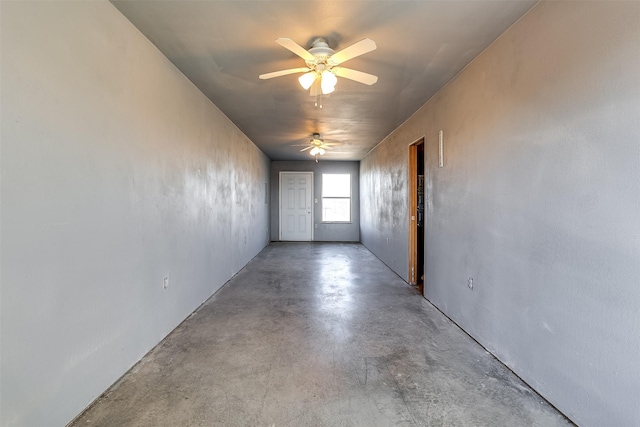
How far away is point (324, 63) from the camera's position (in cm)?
224

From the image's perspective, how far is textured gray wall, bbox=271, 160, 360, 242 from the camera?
336 inches

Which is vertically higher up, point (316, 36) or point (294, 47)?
point (316, 36)

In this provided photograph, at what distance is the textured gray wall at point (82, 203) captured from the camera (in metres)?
1.28

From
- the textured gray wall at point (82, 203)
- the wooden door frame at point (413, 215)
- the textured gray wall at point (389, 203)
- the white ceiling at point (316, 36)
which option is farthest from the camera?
the textured gray wall at point (389, 203)

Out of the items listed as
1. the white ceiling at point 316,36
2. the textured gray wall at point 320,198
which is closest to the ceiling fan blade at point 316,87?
the white ceiling at point 316,36

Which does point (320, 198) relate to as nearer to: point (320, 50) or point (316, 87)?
point (316, 87)

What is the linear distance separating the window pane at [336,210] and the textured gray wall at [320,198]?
0.38 ft

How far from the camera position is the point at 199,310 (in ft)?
10.4

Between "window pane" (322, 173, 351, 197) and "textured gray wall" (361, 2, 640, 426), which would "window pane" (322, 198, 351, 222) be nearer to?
"window pane" (322, 173, 351, 197)

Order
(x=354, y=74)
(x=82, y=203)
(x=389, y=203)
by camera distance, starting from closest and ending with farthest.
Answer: (x=82, y=203) < (x=354, y=74) < (x=389, y=203)

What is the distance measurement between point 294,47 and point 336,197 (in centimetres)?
672

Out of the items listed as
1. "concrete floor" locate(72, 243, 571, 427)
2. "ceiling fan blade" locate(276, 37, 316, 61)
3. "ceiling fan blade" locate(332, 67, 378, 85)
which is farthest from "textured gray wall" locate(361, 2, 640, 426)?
"ceiling fan blade" locate(276, 37, 316, 61)

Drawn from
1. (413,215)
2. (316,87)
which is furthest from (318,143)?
(316,87)

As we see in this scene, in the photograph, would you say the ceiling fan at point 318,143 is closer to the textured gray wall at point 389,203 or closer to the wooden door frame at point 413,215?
the textured gray wall at point 389,203
